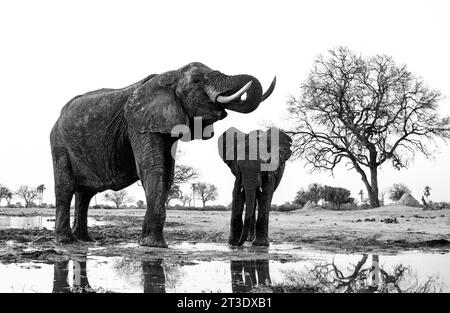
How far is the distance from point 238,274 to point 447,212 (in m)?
19.0

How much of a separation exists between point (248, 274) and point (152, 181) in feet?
11.9

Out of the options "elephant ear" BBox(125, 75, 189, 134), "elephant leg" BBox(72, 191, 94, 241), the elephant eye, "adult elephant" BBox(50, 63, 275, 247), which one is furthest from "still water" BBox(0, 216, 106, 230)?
the elephant eye

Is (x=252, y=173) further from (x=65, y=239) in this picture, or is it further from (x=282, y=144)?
(x=65, y=239)

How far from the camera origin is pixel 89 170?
37.4 feet

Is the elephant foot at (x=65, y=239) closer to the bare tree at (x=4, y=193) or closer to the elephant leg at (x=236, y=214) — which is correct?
the elephant leg at (x=236, y=214)

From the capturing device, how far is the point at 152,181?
9883mm

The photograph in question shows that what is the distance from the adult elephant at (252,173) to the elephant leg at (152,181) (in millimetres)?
2036

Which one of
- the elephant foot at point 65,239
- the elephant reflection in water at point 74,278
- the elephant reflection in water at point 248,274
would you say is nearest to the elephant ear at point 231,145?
the elephant foot at point 65,239

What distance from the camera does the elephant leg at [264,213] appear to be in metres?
11.4

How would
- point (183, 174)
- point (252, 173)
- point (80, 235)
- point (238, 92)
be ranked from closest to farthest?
1. point (238, 92)
2. point (252, 173)
3. point (80, 235)
4. point (183, 174)

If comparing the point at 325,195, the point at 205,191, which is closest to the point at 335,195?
the point at 325,195
